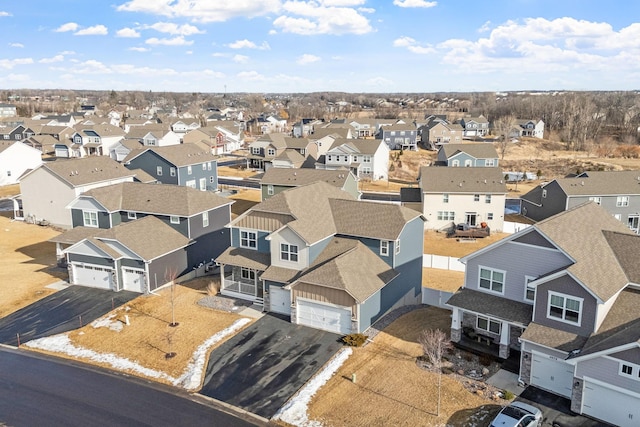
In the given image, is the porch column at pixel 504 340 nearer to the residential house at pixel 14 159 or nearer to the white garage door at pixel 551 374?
the white garage door at pixel 551 374

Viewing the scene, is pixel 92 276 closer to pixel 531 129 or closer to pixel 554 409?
pixel 554 409

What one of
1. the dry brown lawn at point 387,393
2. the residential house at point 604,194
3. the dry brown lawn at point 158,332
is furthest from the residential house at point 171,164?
the dry brown lawn at point 387,393

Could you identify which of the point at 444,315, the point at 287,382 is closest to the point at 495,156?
the point at 444,315

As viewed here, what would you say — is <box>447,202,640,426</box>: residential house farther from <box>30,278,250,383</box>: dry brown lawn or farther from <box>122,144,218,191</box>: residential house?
<box>122,144,218,191</box>: residential house

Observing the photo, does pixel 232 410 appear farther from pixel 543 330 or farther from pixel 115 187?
pixel 115 187

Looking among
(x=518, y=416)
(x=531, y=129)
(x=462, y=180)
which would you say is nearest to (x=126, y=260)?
(x=518, y=416)

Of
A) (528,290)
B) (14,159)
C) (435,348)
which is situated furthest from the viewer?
(14,159)
